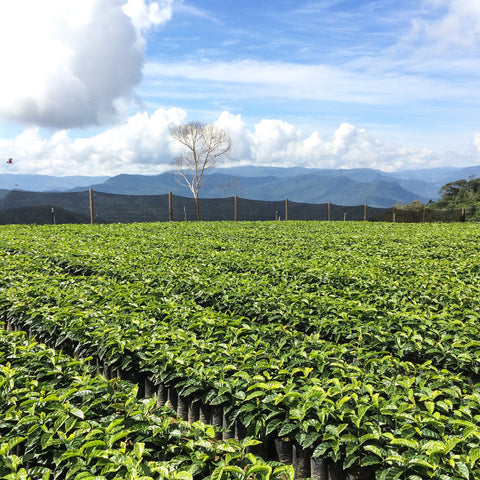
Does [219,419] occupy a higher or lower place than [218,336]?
lower

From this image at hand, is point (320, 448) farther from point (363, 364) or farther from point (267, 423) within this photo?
point (363, 364)

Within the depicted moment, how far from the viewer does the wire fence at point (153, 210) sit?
60.4 ft

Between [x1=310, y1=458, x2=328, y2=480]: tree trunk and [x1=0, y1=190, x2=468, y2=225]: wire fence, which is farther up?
[x1=0, y1=190, x2=468, y2=225]: wire fence

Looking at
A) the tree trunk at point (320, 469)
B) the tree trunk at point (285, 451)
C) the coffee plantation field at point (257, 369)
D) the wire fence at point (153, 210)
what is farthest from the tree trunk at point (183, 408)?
the wire fence at point (153, 210)

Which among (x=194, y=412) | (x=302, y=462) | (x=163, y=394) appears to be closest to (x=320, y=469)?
(x=302, y=462)

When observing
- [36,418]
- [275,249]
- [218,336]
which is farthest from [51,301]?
[275,249]

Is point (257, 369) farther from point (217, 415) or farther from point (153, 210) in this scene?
point (153, 210)

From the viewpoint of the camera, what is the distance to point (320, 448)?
7.00 feet

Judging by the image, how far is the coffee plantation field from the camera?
2031 mm

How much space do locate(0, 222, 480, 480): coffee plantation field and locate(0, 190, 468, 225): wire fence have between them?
1333cm

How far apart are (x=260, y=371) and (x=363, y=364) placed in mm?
875

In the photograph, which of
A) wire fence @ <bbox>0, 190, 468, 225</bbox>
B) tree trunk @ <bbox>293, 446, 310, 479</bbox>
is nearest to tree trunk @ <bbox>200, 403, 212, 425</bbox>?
tree trunk @ <bbox>293, 446, 310, 479</bbox>

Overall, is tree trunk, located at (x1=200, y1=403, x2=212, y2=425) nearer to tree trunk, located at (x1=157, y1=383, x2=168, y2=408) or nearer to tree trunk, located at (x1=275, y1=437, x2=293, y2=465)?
tree trunk, located at (x1=157, y1=383, x2=168, y2=408)

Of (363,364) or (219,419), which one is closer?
(219,419)
